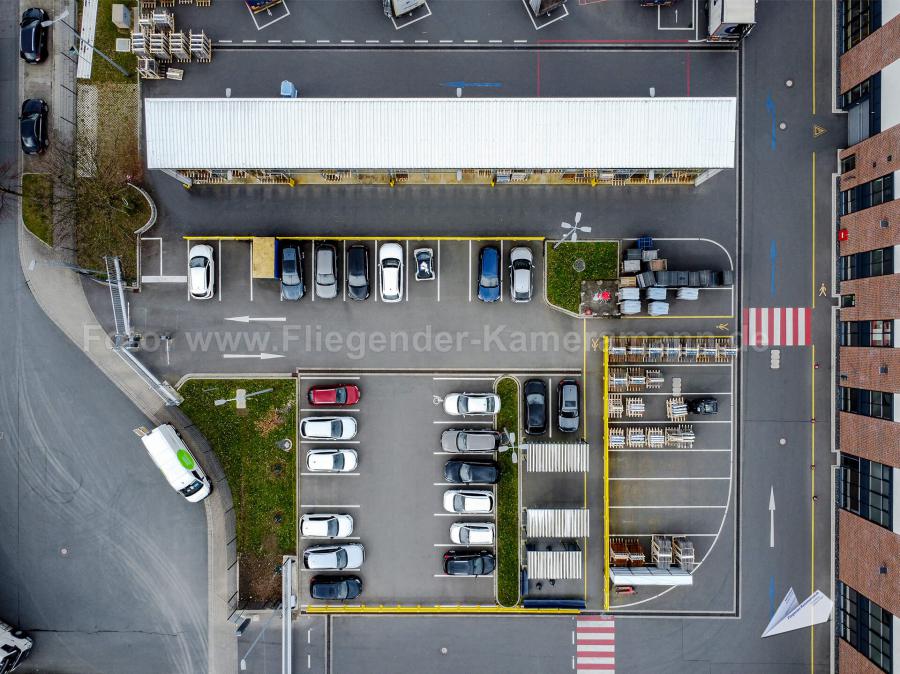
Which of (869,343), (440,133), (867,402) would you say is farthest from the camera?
(867,402)

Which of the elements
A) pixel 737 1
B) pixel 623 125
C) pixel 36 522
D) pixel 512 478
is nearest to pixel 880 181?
pixel 737 1

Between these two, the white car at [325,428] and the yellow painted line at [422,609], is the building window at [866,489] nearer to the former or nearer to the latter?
the yellow painted line at [422,609]

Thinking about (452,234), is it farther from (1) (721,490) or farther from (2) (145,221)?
(1) (721,490)

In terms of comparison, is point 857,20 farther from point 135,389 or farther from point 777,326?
point 135,389

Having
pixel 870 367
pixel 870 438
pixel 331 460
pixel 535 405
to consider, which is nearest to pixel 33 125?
pixel 331 460

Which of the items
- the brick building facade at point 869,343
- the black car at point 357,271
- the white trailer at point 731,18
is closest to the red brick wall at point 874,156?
the brick building facade at point 869,343
